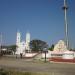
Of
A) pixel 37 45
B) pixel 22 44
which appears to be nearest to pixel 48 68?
pixel 22 44

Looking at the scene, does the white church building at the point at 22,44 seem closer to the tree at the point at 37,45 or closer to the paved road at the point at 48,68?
the tree at the point at 37,45

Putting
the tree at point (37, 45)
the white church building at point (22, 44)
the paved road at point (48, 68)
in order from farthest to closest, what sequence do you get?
the tree at point (37, 45), the white church building at point (22, 44), the paved road at point (48, 68)

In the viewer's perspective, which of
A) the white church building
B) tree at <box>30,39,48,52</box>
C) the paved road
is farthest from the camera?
tree at <box>30,39,48,52</box>

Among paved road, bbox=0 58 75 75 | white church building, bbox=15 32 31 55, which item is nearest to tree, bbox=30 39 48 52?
white church building, bbox=15 32 31 55

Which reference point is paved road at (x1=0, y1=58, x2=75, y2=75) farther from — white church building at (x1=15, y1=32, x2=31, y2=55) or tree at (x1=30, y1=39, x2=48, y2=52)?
Answer: tree at (x1=30, y1=39, x2=48, y2=52)

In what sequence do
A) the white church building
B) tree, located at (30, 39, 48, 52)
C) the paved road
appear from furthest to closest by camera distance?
1. tree, located at (30, 39, 48, 52)
2. the white church building
3. the paved road

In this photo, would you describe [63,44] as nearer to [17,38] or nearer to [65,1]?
[65,1]

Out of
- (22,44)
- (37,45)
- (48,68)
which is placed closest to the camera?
(48,68)

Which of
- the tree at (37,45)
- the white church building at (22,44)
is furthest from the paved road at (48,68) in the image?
the tree at (37,45)

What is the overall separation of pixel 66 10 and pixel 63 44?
10.7m

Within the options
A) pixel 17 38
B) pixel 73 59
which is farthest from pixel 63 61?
pixel 17 38

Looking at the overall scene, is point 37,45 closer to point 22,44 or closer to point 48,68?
point 22,44

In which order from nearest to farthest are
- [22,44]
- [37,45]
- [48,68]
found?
[48,68]
[22,44]
[37,45]

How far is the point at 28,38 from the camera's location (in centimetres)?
14850
